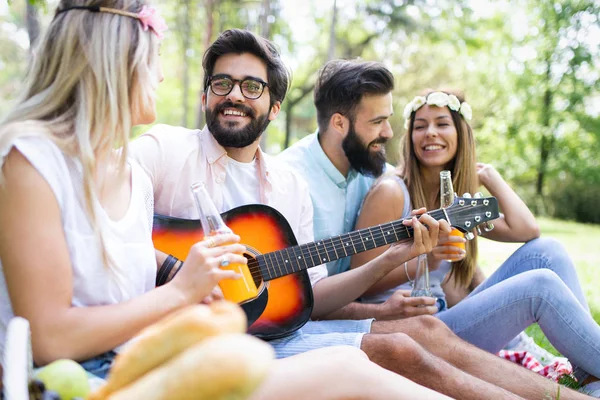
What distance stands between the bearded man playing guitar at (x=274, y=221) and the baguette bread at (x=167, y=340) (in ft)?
4.58

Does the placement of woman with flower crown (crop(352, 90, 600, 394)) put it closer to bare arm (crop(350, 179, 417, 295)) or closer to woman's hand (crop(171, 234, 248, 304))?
bare arm (crop(350, 179, 417, 295))

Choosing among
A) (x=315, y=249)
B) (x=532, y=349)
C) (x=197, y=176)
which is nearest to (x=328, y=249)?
(x=315, y=249)

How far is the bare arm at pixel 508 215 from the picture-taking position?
400 cm

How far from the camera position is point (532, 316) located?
3295 millimetres

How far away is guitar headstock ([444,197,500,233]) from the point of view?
336cm

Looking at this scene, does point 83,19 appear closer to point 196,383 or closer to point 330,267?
point 196,383

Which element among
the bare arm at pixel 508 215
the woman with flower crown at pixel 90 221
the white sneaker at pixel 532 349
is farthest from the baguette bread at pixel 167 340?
the white sneaker at pixel 532 349

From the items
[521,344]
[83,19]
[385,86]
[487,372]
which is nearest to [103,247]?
[83,19]

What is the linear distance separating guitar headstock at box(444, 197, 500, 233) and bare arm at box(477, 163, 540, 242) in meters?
0.67

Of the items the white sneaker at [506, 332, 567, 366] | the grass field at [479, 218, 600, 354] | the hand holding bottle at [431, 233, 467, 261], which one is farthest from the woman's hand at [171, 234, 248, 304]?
the grass field at [479, 218, 600, 354]

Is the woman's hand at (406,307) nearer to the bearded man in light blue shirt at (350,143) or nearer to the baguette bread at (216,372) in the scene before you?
the bearded man in light blue shirt at (350,143)

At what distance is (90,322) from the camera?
1.77 meters

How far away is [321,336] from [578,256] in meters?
9.25

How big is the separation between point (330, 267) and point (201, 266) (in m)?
1.94
